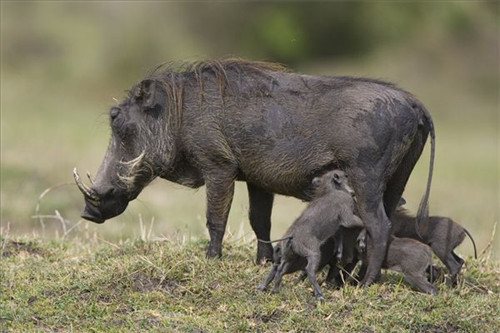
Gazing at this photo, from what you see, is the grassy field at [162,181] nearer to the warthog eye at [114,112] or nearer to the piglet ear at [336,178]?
the warthog eye at [114,112]

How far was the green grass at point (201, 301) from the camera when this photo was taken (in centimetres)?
599

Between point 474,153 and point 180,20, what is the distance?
11.0 m

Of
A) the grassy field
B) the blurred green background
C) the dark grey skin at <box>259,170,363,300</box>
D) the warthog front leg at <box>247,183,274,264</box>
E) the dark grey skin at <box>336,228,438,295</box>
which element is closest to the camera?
the dark grey skin at <box>259,170,363,300</box>

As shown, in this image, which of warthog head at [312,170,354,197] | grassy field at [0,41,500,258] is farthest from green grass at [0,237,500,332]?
grassy field at [0,41,500,258]

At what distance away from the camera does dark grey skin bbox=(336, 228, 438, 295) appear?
6.56m

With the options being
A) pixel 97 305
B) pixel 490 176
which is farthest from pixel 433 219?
pixel 490 176

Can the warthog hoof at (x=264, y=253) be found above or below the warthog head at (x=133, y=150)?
below

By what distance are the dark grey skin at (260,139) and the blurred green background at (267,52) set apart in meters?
10.5

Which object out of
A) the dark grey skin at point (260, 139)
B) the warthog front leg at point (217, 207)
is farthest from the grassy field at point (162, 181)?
the warthog front leg at point (217, 207)

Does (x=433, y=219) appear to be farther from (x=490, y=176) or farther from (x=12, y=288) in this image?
(x=490, y=176)

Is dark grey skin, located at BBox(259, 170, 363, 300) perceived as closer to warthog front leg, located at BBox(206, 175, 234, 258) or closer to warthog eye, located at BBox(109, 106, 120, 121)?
warthog front leg, located at BBox(206, 175, 234, 258)

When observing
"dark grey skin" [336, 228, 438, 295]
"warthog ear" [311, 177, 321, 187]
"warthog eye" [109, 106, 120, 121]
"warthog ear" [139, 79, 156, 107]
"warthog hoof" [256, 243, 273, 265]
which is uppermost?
"warthog ear" [139, 79, 156, 107]

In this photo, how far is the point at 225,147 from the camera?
695cm

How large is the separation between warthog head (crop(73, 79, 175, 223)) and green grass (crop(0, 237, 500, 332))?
1.53 ft
